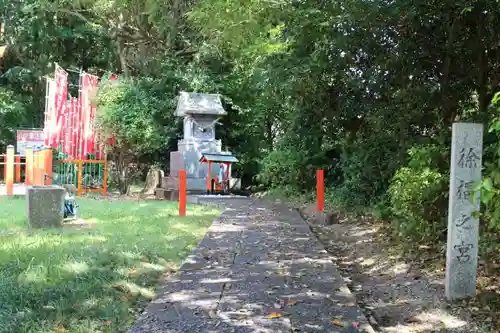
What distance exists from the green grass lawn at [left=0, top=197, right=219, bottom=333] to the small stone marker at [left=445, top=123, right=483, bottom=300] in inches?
114

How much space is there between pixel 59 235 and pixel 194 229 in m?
2.30

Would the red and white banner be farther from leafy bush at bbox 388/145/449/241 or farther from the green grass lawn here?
leafy bush at bbox 388/145/449/241

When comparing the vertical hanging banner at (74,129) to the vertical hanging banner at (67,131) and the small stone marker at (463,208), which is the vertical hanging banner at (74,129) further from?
the small stone marker at (463,208)

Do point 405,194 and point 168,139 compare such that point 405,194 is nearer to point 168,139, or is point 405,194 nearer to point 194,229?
point 194,229

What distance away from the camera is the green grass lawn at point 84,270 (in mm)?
3858

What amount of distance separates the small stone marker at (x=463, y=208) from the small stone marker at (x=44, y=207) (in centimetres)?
602

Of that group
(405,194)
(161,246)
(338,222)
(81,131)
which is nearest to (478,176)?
(405,194)

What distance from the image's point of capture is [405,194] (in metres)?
6.59

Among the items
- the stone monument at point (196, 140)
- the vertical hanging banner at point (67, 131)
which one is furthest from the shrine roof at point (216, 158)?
the vertical hanging banner at point (67, 131)

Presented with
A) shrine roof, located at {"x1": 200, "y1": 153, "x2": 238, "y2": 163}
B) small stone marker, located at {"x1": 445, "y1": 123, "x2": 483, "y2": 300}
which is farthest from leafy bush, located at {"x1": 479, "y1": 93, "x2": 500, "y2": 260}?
shrine roof, located at {"x1": 200, "y1": 153, "x2": 238, "y2": 163}

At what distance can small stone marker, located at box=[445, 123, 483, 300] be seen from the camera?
4816mm

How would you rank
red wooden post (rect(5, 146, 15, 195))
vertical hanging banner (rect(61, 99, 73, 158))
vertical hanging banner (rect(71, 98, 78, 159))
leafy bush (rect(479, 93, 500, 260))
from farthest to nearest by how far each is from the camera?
vertical hanging banner (rect(71, 98, 78, 159)), vertical hanging banner (rect(61, 99, 73, 158)), red wooden post (rect(5, 146, 15, 195)), leafy bush (rect(479, 93, 500, 260))

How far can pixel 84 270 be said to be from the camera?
507 centimetres

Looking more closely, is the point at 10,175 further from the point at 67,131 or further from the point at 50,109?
the point at 50,109
